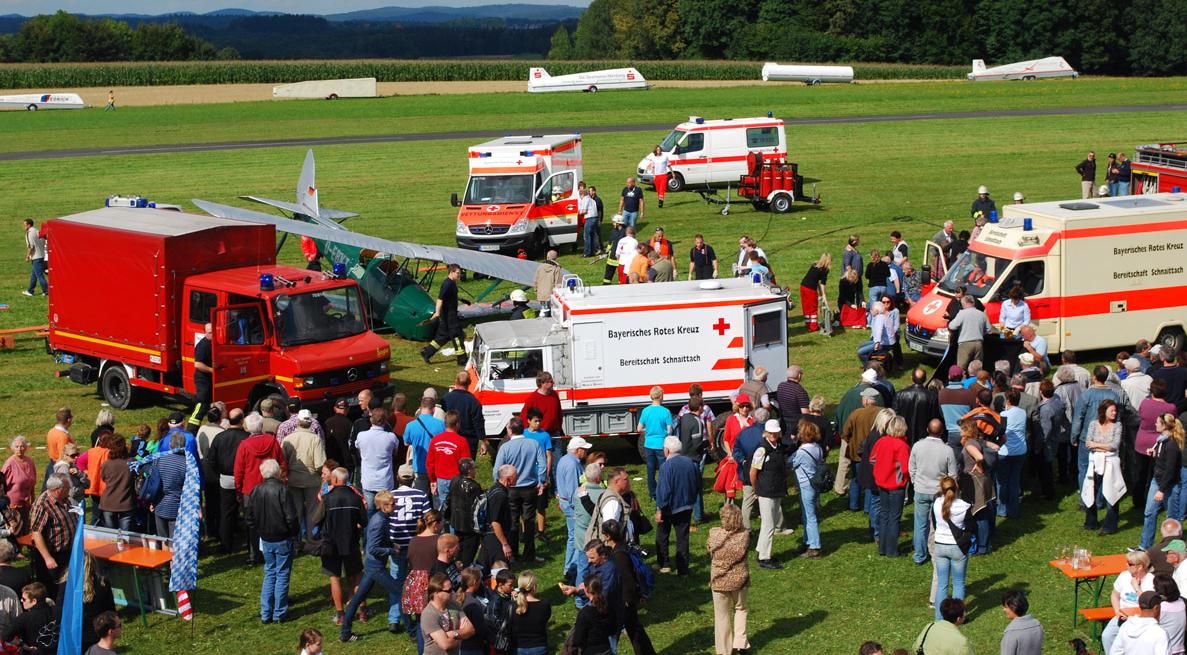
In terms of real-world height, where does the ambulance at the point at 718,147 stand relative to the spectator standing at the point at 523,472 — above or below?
above

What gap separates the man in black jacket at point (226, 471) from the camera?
15273 mm

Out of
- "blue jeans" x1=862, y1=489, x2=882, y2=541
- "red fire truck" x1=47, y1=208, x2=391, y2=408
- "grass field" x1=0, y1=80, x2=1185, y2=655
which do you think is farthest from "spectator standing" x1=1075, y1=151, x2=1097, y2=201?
"blue jeans" x1=862, y1=489, x2=882, y2=541

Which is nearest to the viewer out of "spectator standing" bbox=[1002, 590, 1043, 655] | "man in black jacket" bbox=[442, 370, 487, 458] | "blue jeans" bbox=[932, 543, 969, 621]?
"spectator standing" bbox=[1002, 590, 1043, 655]

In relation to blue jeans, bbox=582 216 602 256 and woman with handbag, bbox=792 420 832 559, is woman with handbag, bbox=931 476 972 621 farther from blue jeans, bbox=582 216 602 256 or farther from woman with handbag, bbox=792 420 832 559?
blue jeans, bbox=582 216 602 256

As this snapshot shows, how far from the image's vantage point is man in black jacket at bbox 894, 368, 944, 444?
1599 cm

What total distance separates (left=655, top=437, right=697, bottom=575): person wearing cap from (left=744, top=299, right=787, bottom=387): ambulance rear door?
4.31 meters

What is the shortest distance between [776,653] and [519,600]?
312 centimetres

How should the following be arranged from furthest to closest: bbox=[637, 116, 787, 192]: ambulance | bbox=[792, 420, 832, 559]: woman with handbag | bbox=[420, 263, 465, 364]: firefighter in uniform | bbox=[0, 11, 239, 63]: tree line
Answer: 1. bbox=[0, 11, 239, 63]: tree line
2. bbox=[637, 116, 787, 192]: ambulance
3. bbox=[420, 263, 465, 364]: firefighter in uniform
4. bbox=[792, 420, 832, 559]: woman with handbag

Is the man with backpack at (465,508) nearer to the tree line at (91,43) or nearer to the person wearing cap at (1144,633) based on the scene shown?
the person wearing cap at (1144,633)

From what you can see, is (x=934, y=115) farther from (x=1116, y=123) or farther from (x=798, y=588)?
(x=798, y=588)

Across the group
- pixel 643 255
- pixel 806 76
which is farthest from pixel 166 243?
pixel 806 76

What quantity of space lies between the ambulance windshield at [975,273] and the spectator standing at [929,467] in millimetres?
9000

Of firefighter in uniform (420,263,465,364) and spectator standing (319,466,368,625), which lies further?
firefighter in uniform (420,263,465,364)

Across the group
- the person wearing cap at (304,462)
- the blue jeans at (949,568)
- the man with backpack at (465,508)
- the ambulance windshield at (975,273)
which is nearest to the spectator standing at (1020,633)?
the blue jeans at (949,568)
